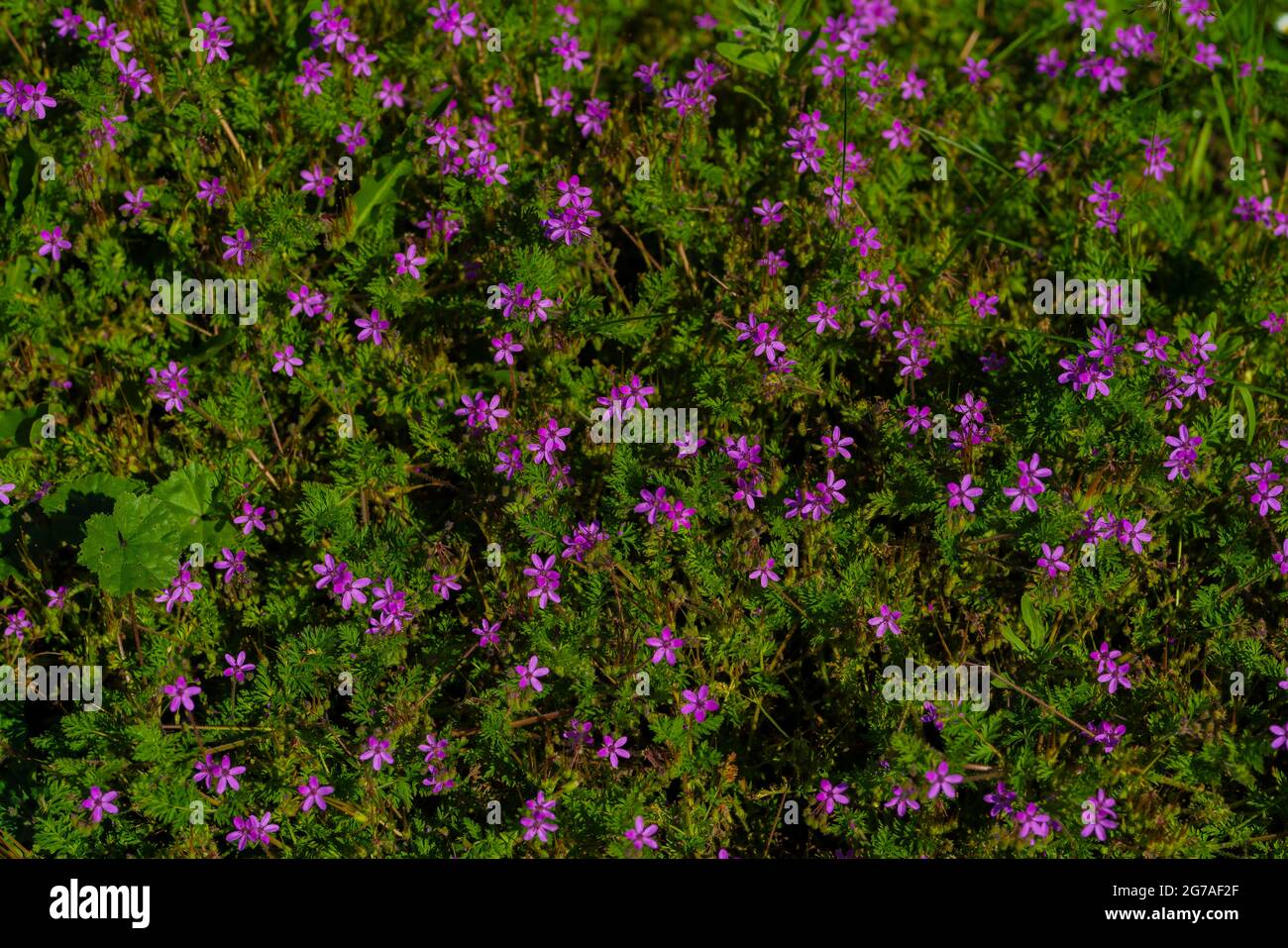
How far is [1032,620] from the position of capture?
15.9 feet

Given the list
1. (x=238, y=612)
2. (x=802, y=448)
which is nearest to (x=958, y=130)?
(x=802, y=448)

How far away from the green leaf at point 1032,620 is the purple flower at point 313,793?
272 cm

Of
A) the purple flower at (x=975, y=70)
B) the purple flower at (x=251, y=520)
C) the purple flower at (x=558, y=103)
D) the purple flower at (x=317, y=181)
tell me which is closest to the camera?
the purple flower at (x=251, y=520)

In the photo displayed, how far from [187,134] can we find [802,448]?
3.11 meters

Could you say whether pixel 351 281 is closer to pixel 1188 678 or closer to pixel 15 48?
pixel 15 48

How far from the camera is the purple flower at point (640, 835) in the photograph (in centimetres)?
438

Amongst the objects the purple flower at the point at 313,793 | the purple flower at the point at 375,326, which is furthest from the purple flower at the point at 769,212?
the purple flower at the point at 313,793

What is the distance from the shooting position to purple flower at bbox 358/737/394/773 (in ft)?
14.8

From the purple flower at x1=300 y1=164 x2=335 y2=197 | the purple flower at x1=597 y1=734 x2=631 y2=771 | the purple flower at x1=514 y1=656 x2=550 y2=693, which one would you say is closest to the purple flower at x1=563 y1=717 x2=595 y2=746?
the purple flower at x1=597 y1=734 x2=631 y2=771

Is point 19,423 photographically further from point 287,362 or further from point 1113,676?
point 1113,676

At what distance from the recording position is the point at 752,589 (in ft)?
16.1

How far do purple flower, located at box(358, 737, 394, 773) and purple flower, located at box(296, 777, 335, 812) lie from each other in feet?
0.57

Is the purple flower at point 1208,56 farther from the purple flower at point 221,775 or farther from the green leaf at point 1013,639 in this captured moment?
the purple flower at point 221,775

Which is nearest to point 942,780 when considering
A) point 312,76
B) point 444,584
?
point 444,584
